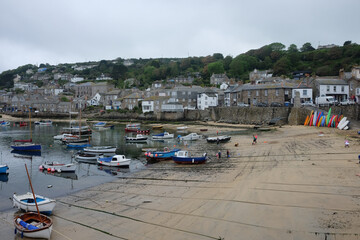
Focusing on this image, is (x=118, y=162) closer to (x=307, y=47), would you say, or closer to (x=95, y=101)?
(x=95, y=101)

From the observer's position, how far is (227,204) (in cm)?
1455

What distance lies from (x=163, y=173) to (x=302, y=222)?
45.5 feet

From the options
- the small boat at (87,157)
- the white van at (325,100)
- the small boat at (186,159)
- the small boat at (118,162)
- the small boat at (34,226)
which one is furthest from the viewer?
the white van at (325,100)

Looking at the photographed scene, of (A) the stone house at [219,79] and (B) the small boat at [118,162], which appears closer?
(B) the small boat at [118,162]

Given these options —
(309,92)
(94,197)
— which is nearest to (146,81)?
(309,92)

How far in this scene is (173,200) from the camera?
16.1 meters

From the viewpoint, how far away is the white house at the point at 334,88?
2217 inches

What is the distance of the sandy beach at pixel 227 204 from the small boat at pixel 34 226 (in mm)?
606

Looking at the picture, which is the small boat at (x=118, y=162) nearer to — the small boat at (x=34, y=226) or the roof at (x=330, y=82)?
the small boat at (x=34, y=226)

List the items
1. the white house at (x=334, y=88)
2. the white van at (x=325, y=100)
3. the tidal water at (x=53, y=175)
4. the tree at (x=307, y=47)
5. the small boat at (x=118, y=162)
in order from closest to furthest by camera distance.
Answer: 1. the tidal water at (x=53, y=175)
2. the small boat at (x=118, y=162)
3. the white van at (x=325, y=100)
4. the white house at (x=334, y=88)
5. the tree at (x=307, y=47)

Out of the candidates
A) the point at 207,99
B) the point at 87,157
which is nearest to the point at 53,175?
the point at 87,157

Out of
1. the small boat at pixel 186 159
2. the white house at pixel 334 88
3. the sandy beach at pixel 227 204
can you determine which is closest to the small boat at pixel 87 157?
the sandy beach at pixel 227 204

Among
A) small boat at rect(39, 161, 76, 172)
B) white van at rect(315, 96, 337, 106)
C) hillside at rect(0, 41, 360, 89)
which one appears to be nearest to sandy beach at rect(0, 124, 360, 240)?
small boat at rect(39, 161, 76, 172)

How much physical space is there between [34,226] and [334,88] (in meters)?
59.9
